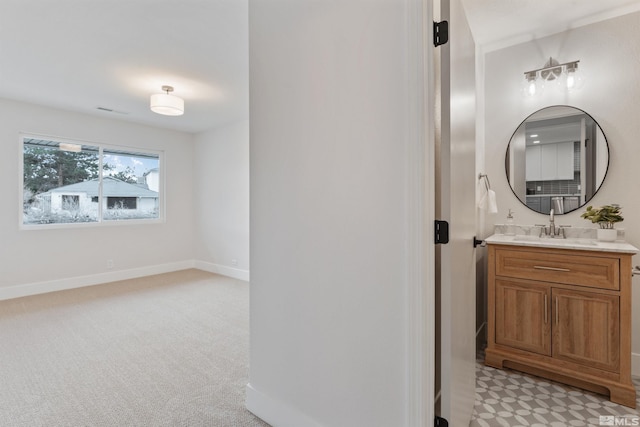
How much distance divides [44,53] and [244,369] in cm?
329

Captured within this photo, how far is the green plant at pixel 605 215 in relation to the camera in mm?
2189

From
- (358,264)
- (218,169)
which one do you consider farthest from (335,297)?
(218,169)

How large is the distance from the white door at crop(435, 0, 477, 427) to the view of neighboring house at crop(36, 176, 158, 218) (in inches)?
211

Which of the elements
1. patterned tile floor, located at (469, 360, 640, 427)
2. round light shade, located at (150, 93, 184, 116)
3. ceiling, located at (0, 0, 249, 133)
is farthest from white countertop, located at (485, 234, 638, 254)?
round light shade, located at (150, 93, 184, 116)

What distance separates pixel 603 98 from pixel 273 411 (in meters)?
3.20

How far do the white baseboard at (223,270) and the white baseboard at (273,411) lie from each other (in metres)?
3.32

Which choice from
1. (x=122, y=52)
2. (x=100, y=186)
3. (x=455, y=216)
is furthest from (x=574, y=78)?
A: (x=100, y=186)

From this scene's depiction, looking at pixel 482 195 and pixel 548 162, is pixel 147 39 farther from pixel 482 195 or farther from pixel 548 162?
pixel 548 162

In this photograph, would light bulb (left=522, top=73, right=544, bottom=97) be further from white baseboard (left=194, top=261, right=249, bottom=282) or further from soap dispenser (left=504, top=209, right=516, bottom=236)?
white baseboard (left=194, top=261, right=249, bottom=282)

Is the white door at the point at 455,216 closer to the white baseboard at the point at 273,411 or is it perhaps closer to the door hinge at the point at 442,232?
the door hinge at the point at 442,232

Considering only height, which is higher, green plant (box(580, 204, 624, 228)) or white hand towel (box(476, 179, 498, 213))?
white hand towel (box(476, 179, 498, 213))

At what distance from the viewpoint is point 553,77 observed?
261 cm

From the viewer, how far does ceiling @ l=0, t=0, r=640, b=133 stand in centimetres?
227

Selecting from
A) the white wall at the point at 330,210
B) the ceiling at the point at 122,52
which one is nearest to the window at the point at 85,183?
the ceiling at the point at 122,52
